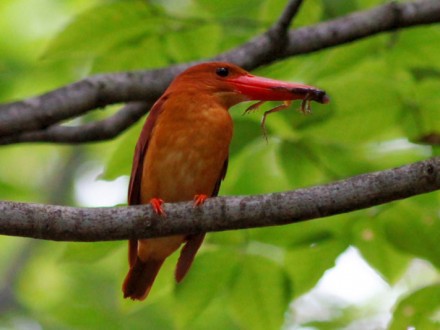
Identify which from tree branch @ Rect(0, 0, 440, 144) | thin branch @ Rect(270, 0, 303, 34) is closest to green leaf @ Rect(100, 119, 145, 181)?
tree branch @ Rect(0, 0, 440, 144)

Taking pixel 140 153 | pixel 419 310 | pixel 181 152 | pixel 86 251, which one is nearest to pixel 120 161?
pixel 140 153

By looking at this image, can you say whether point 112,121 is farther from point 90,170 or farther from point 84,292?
point 90,170

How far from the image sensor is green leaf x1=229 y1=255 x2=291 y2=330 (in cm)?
414

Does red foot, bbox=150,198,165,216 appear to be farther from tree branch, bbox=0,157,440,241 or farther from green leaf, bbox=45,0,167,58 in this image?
green leaf, bbox=45,0,167,58

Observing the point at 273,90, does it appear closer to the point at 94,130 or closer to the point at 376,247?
the point at 376,247

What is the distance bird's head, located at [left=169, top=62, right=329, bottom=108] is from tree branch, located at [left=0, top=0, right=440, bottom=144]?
6cm

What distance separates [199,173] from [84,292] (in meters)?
4.69

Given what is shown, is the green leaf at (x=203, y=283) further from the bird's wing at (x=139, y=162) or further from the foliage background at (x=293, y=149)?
the bird's wing at (x=139, y=162)

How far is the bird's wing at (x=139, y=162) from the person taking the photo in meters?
4.52

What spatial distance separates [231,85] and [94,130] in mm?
800

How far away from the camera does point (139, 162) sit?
4.57 meters

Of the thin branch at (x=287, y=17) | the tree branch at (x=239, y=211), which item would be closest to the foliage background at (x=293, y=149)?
the thin branch at (x=287, y=17)

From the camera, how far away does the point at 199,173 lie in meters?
4.64

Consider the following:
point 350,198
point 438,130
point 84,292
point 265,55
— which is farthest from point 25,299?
point 350,198
